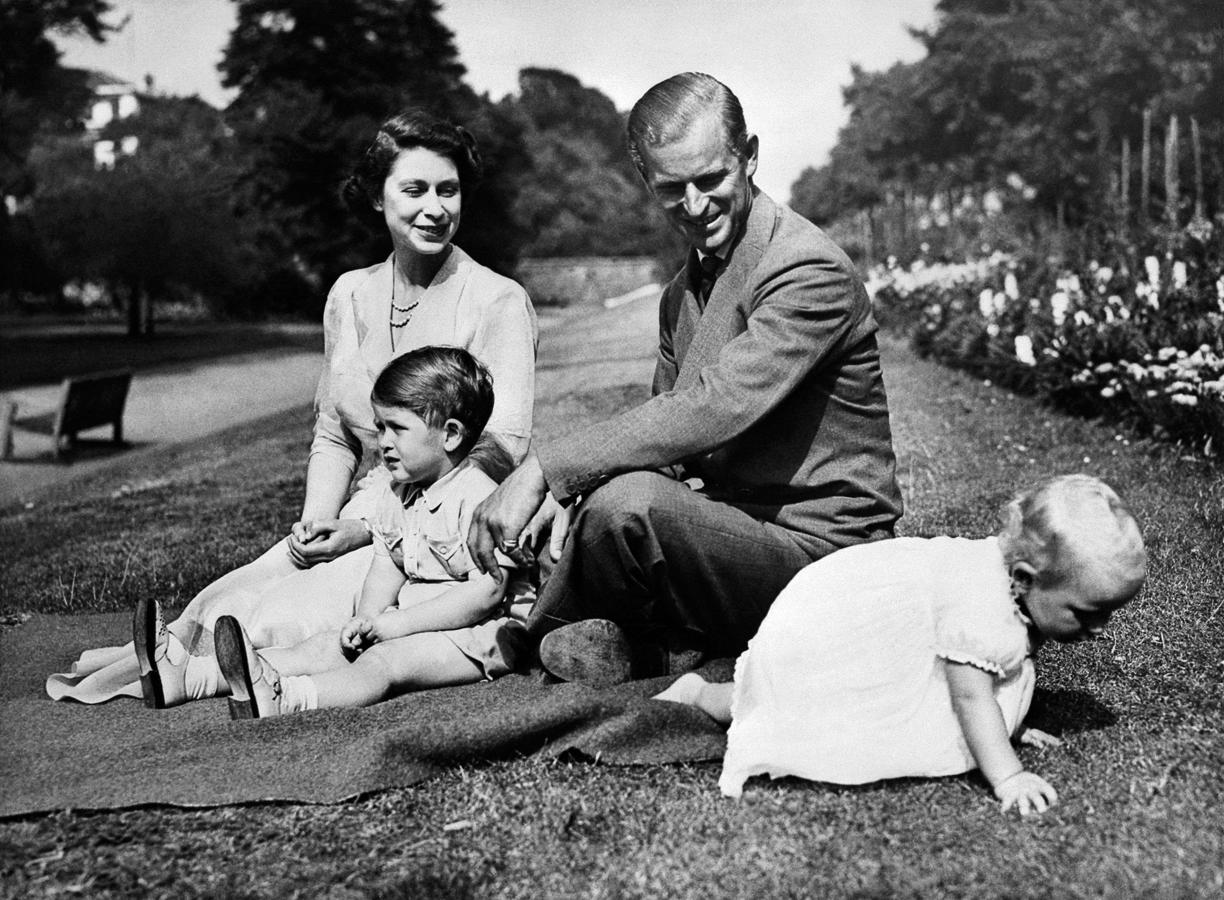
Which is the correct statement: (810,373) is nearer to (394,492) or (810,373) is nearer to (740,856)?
(740,856)

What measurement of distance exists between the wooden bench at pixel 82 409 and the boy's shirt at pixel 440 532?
9644mm

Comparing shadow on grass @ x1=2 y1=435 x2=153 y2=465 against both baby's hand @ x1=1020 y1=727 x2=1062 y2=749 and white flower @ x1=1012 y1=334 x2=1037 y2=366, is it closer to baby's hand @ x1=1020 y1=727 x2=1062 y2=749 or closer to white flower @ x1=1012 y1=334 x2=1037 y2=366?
white flower @ x1=1012 y1=334 x2=1037 y2=366

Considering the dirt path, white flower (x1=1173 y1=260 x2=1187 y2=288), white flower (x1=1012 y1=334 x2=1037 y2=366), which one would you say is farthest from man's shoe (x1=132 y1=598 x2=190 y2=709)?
the dirt path

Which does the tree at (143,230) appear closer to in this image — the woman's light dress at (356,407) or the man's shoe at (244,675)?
the woman's light dress at (356,407)

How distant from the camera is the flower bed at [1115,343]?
6461 millimetres

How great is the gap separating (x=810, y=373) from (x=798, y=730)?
876 millimetres

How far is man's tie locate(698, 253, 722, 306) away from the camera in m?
3.38

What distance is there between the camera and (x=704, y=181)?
3123 millimetres

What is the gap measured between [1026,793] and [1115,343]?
560 centimetres

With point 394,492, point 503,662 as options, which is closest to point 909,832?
point 503,662

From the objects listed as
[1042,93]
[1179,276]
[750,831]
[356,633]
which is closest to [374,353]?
[356,633]

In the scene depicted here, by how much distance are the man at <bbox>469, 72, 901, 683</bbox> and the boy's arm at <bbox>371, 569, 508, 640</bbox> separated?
249 mm

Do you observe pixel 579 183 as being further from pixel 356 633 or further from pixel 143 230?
pixel 356 633

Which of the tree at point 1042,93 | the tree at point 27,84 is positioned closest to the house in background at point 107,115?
the tree at point 27,84
